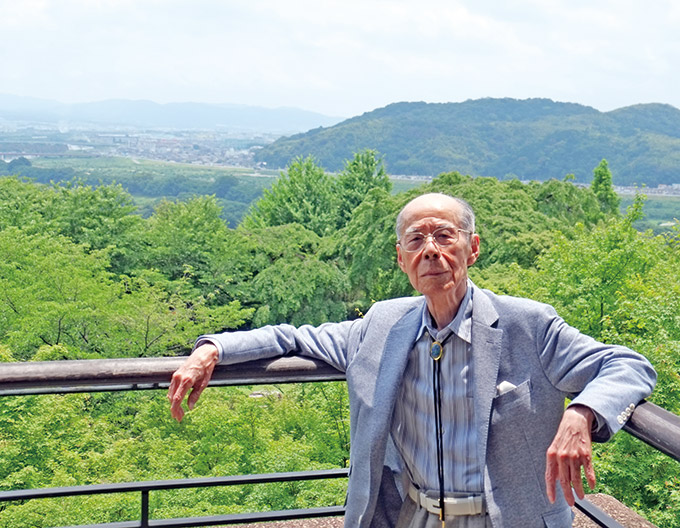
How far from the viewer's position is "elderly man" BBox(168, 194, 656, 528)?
5.81 ft

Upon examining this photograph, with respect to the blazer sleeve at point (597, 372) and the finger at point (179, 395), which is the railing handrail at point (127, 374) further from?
the blazer sleeve at point (597, 372)

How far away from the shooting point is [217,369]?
1995 mm

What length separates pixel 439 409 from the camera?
73.9 inches

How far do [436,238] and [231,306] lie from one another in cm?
2504

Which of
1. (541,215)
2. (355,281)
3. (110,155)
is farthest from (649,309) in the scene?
(110,155)

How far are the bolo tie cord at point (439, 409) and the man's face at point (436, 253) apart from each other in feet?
0.52

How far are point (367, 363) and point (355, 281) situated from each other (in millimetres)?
32521

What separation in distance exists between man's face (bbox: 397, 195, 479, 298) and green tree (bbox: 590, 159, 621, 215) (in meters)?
49.5

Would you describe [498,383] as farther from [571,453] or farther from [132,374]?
[132,374]

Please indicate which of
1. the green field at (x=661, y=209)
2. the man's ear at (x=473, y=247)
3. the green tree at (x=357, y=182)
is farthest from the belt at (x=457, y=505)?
the green field at (x=661, y=209)

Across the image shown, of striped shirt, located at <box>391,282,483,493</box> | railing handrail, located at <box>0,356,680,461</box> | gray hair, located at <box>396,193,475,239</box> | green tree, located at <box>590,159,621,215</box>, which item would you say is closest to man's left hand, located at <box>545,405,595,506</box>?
railing handrail, located at <box>0,356,680,461</box>

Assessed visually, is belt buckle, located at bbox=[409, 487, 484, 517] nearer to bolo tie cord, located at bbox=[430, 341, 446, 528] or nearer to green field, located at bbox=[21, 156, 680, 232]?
bolo tie cord, located at bbox=[430, 341, 446, 528]

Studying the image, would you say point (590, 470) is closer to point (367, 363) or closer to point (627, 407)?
point (627, 407)

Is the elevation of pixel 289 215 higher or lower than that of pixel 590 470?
lower
